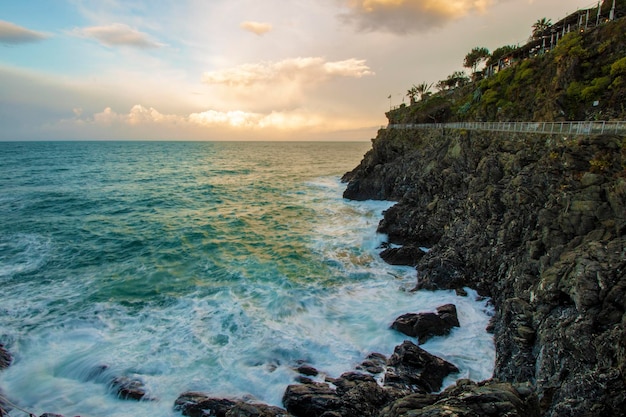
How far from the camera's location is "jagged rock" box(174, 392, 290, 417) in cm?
1289

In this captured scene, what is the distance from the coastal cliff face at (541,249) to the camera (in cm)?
1224

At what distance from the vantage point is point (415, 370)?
1616 centimetres

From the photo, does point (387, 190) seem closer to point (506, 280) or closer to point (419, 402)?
point (506, 280)

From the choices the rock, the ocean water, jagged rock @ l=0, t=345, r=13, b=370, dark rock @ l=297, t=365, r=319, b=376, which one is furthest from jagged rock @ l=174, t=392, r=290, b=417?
jagged rock @ l=0, t=345, r=13, b=370

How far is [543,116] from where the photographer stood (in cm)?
3269

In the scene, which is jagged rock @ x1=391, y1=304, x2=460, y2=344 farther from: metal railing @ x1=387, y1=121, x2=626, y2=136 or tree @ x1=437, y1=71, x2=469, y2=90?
tree @ x1=437, y1=71, x2=469, y2=90

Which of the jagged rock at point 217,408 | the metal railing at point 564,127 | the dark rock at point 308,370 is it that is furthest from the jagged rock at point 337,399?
the metal railing at point 564,127

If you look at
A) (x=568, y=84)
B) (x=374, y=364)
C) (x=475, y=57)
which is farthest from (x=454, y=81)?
(x=374, y=364)

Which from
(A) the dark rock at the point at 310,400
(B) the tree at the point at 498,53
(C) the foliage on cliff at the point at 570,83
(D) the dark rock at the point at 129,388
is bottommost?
(D) the dark rock at the point at 129,388

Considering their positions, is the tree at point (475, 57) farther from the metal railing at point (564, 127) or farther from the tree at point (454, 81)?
the metal railing at point (564, 127)

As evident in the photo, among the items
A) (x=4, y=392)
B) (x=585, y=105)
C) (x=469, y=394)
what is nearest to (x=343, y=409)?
(x=469, y=394)

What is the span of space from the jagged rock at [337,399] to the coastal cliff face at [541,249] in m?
6.20

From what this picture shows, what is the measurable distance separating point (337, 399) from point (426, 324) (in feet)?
26.9

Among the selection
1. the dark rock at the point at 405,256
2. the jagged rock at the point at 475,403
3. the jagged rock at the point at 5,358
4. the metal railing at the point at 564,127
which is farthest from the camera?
the dark rock at the point at 405,256
